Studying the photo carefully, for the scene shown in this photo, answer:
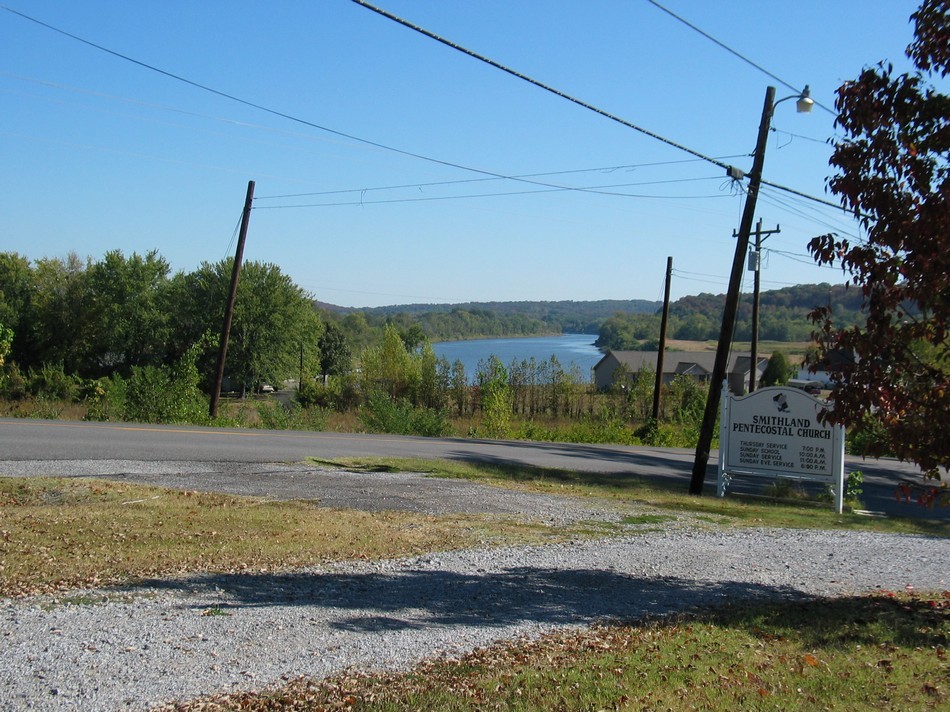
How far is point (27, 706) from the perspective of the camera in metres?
4.96

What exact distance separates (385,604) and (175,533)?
11.6 ft

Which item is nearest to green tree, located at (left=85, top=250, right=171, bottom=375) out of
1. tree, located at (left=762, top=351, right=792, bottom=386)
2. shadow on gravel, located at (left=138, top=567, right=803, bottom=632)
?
tree, located at (left=762, top=351, right=792, bottom=386)

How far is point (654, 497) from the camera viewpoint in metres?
16.3

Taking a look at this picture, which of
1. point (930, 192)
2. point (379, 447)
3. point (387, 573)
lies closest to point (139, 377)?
point (379, 447)

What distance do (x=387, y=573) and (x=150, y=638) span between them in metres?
2.82

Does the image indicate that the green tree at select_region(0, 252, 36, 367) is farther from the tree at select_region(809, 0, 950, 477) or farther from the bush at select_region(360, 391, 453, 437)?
the tree at select_region(809, 0, 950, 477)

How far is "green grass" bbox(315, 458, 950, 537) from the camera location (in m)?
14.4

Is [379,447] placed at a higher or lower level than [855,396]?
lower

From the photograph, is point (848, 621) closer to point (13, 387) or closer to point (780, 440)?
point (780, 440)

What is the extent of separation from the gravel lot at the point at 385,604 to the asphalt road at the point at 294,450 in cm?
611

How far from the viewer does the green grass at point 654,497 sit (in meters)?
14.4

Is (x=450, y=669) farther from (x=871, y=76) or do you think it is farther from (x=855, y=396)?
(x=871, y=76)

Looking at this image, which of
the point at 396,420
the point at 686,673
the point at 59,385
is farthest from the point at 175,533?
the point at 59,385

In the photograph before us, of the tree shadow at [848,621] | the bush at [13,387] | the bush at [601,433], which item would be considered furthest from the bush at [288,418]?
the tree shadow at [848,621]
